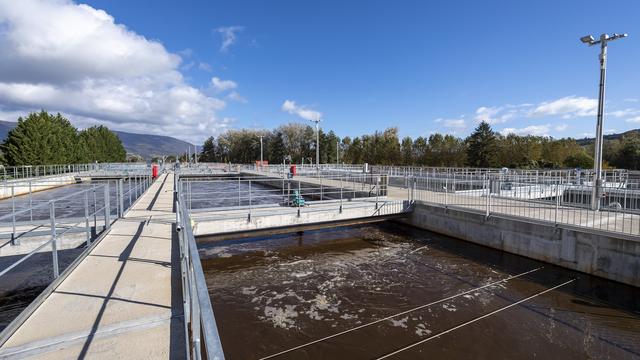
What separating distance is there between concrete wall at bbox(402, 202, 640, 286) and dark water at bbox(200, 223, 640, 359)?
328 mm

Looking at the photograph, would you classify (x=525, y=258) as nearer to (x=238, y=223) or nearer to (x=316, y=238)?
(x=316, y=238)

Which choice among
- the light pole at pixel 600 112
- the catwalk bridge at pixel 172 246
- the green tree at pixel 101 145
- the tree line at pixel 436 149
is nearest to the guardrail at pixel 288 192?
the catwalk bridge at pixel 172 246

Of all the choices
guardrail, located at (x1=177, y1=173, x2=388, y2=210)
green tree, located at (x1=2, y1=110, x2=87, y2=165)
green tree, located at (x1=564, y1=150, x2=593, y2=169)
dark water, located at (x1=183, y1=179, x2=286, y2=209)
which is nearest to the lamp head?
guardrail, located at (x1=177, y1=173, x2=388, y2=210)

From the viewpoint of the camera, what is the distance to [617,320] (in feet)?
25.3

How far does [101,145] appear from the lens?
240 ft

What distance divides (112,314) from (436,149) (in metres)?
60.4

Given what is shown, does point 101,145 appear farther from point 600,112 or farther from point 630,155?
point 630,155

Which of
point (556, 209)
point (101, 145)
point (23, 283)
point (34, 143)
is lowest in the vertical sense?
point (23, 283)

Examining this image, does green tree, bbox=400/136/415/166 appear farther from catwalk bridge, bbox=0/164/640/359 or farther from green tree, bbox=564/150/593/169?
catwalk bridge, bbox=0/164/640/359

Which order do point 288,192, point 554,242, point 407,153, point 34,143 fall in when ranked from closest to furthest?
point 554,242 → point 288,192 → point 34,143 → point 407,153

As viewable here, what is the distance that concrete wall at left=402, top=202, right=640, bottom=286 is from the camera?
9.45m

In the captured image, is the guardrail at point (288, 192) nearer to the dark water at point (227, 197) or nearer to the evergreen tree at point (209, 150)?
the dark water at point (227, 197)

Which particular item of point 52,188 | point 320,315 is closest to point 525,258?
point 320,315

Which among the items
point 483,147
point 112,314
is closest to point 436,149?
point 483,147
